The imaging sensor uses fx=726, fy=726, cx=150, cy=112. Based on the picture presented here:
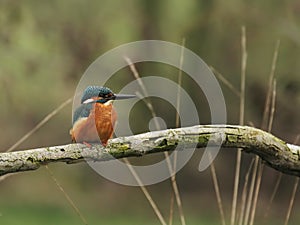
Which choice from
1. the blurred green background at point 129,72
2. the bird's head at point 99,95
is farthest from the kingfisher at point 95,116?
the blurred green background at point 129,72

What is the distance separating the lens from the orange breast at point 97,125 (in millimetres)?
2082

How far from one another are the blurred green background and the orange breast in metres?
4.07

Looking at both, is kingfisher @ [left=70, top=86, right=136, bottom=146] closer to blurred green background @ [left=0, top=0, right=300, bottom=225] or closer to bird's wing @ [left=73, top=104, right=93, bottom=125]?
bird's wing @ [left=73, top=104, right=93, bottom=125]

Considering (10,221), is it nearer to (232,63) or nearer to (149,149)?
(232,63)

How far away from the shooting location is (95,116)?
208 cm

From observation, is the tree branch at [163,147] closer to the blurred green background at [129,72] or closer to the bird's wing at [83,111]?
the bird's wing at [83,111]

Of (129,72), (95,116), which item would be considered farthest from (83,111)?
(129,72)

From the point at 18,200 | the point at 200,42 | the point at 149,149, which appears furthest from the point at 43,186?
the point at 149,149

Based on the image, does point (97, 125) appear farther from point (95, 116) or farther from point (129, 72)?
point (129, 72)

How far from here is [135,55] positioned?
8531 mm

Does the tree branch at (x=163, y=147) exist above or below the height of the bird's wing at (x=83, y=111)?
below

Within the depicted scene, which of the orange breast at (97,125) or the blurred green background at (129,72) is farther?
the blurred green background at (129,72)

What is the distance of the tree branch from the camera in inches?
82.5

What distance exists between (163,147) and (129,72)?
21.8ft
